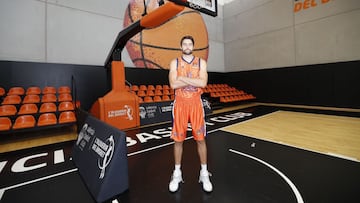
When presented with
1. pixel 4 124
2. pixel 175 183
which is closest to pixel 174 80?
pixel 175 183

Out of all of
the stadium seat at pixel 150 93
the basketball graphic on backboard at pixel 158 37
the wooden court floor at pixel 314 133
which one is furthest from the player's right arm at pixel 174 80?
the basketball graphic on backboard at pixel 158 37

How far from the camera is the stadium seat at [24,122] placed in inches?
140

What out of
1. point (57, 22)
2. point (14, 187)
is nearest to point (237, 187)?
point (14, 187)

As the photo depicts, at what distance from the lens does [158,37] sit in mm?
7371

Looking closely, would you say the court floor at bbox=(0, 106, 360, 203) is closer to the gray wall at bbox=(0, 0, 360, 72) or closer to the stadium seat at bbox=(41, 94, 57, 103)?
the stadium seat at bbox=(41, 94, 57, 103)

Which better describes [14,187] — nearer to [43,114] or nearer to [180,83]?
[180,83]

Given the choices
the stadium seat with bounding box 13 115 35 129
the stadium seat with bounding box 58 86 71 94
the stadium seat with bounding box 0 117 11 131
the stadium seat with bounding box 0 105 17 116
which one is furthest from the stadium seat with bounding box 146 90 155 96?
the stadium seat with bounding box 0 117 11 131

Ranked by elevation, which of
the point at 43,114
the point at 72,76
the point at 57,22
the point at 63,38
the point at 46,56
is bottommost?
the point at 43,114

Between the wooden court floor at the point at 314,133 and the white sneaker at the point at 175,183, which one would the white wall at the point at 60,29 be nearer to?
the wooden court floor at the point at 314,133

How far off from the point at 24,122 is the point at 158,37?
5.38 m

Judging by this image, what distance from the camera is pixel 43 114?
3984mm

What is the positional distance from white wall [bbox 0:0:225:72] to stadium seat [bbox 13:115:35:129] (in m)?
2.10

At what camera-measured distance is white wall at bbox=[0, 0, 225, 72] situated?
4.70 meters

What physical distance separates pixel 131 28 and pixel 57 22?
3147 millimetres
